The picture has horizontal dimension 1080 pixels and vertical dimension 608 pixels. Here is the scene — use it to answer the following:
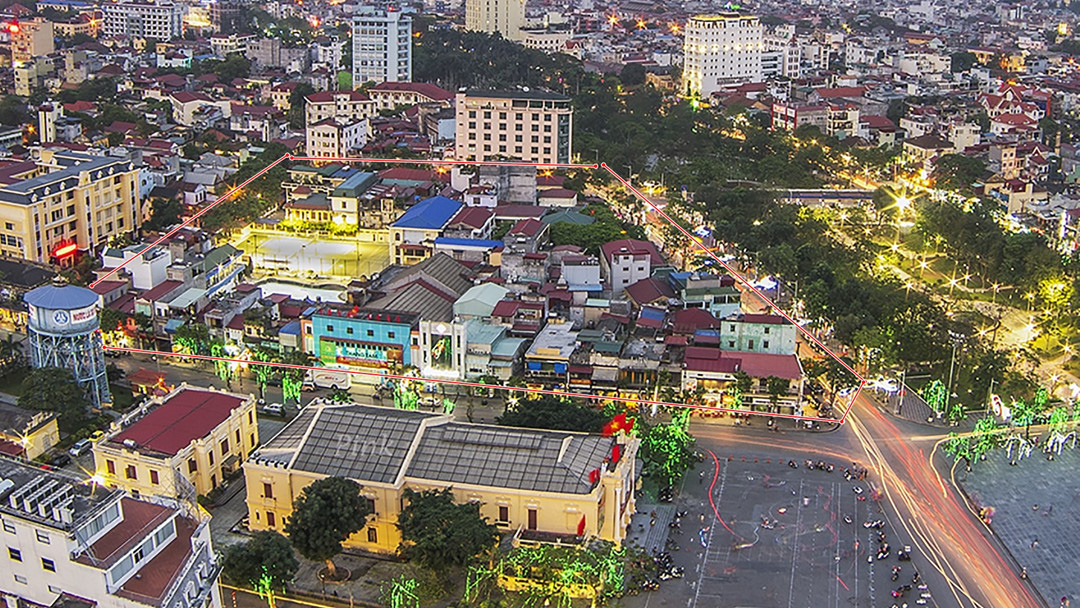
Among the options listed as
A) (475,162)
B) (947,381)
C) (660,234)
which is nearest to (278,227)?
(475,162)

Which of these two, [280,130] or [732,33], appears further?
[732,33]

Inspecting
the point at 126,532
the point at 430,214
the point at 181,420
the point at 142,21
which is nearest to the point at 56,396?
the point at 181,420

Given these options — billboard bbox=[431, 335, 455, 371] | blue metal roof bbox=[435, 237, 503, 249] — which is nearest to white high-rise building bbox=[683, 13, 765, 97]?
blue metal roof bbox=[435, 237, 503, 249]

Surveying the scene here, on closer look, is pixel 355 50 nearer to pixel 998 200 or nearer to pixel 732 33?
pixel 732 33

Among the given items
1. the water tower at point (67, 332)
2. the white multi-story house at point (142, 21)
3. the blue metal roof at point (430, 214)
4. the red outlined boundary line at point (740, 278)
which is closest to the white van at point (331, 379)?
the water tower at point (67, 332)

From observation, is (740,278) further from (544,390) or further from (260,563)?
(260,563)

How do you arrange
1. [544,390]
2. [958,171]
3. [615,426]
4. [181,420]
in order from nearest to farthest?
[181,420] → [615,426] → [544,390] → [958,171]

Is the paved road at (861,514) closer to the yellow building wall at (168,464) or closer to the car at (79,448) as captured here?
the yellow building wall at (168,464)
